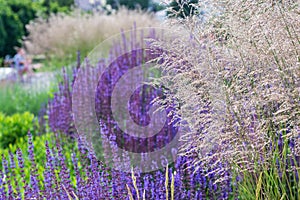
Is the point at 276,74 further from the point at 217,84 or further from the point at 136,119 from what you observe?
the point at 136,119

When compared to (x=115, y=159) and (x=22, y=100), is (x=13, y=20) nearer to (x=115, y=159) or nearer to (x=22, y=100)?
(x=22, y=100)

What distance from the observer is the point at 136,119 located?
12.7 ft

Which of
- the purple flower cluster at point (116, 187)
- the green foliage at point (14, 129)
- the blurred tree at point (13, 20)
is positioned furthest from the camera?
the blurred tree at point (13, 20)

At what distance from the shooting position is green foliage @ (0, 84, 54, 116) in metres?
6.54

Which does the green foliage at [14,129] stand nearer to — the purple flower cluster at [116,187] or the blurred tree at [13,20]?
the purple flower cluster at [116,187]

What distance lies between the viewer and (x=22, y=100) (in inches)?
268

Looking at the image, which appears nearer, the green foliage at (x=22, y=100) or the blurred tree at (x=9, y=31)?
the green foliage at (x=22, y=100)

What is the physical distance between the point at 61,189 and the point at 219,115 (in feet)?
3.51

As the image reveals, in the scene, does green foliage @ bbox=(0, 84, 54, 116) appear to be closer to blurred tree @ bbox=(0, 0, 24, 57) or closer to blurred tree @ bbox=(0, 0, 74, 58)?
blurred tree @ bbox=(0, 0, 74, 58)

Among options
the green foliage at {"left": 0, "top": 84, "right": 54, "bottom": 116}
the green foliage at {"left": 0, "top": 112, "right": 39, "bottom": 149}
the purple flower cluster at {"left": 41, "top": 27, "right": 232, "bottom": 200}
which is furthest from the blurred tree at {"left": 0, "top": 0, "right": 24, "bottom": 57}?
the green foliage at {"left": 0, "top": 112, "right": 39, "bottom": 149}

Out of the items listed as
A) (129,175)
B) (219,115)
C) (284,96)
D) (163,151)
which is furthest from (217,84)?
(163,151)

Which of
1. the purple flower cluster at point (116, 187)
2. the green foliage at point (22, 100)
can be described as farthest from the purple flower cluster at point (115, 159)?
the green foliage at point (22, 100)

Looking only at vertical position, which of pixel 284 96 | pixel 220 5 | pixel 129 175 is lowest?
pixel 129 175

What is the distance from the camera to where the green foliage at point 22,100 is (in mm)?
6543
